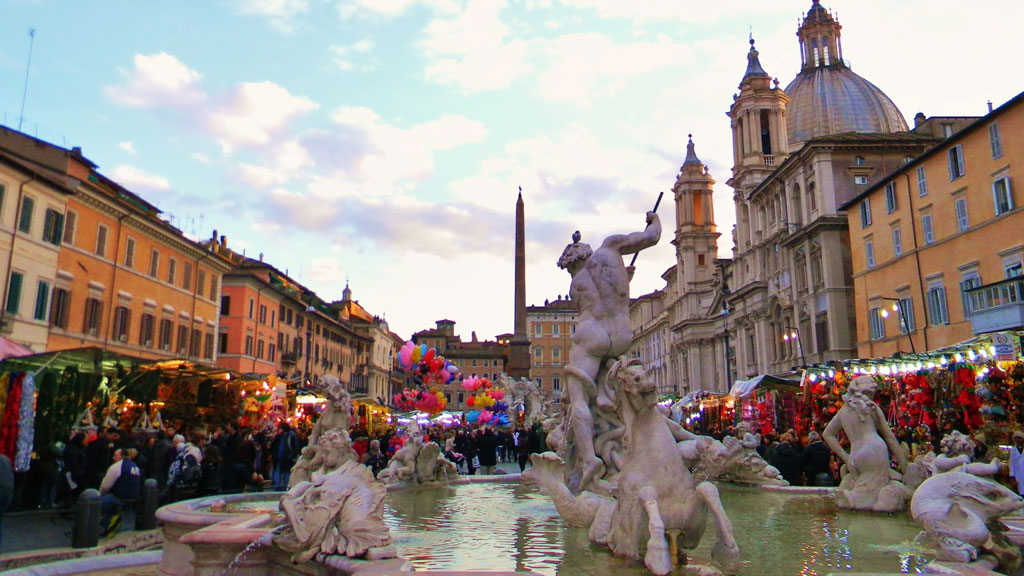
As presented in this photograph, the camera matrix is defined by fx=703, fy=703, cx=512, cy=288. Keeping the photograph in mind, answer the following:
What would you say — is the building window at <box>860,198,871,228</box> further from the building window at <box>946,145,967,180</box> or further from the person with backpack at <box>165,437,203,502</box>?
the person with backpack at <box>165,437,203,502</box>

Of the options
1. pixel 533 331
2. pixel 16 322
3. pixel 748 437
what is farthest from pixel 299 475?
pixel 533 331

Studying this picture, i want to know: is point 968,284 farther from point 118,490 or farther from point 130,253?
point 130,253

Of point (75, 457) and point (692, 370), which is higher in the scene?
point (692, 370)

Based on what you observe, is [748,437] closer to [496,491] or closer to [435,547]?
[496,491]

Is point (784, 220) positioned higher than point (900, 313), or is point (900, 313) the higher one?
point (784, 220)

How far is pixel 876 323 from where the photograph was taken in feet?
107

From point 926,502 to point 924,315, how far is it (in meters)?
28.8

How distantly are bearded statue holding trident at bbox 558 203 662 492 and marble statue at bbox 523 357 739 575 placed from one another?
2060 mm

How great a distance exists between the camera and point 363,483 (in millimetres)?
4023

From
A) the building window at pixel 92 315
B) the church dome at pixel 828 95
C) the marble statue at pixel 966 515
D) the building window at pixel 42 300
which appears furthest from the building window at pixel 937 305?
the building window at pixel 42 300

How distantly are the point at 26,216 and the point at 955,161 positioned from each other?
32.7 meters

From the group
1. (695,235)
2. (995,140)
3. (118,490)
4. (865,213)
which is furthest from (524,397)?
(695,235)

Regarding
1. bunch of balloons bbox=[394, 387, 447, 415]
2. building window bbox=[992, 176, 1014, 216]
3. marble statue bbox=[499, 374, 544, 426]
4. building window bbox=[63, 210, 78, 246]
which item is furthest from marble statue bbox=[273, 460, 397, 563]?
building window bbox=[992, 176, 1014, 216]

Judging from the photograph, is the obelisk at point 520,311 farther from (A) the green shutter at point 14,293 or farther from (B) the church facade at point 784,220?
(A) the green shutter at point 14,293
